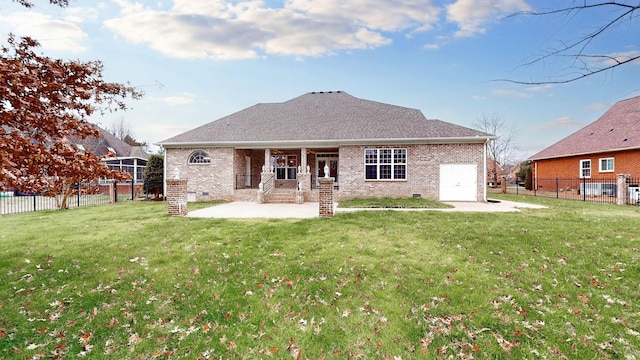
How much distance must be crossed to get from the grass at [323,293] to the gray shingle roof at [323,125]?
29.6 ft

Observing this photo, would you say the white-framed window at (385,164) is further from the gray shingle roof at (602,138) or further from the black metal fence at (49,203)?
the gray shingle roof at (602,138)

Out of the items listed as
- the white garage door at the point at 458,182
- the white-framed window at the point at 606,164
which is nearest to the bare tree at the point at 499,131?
the white-framed window at the point at 606,164

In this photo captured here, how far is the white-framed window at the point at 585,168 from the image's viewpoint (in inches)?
848

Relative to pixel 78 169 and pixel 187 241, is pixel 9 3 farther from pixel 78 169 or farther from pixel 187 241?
pixel 187 241

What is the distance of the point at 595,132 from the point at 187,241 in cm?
2998

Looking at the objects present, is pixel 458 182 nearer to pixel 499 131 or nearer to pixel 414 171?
pixel 414 171

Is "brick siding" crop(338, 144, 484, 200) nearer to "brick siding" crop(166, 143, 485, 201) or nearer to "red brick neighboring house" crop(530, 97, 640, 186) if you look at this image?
"brick siding" crop(166, 143, 485, 201)

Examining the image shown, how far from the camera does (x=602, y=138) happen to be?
21125 mm

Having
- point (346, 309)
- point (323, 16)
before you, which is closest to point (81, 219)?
point (346, 309)

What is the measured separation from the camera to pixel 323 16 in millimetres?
12375

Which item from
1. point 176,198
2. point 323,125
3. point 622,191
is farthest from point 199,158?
point 622,191

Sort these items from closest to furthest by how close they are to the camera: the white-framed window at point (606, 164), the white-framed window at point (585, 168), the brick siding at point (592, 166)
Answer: the brick siding at point (592, 166), the white-framed window at point (606, 164), the white-framed window at point (585, 168)

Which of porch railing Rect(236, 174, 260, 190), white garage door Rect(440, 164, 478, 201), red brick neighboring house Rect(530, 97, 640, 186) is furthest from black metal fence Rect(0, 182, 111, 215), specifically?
red brick neighboring house Rect(530, 97, 640, 186)

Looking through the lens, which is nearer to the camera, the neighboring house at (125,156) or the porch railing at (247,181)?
the porch railing at (247,181)
